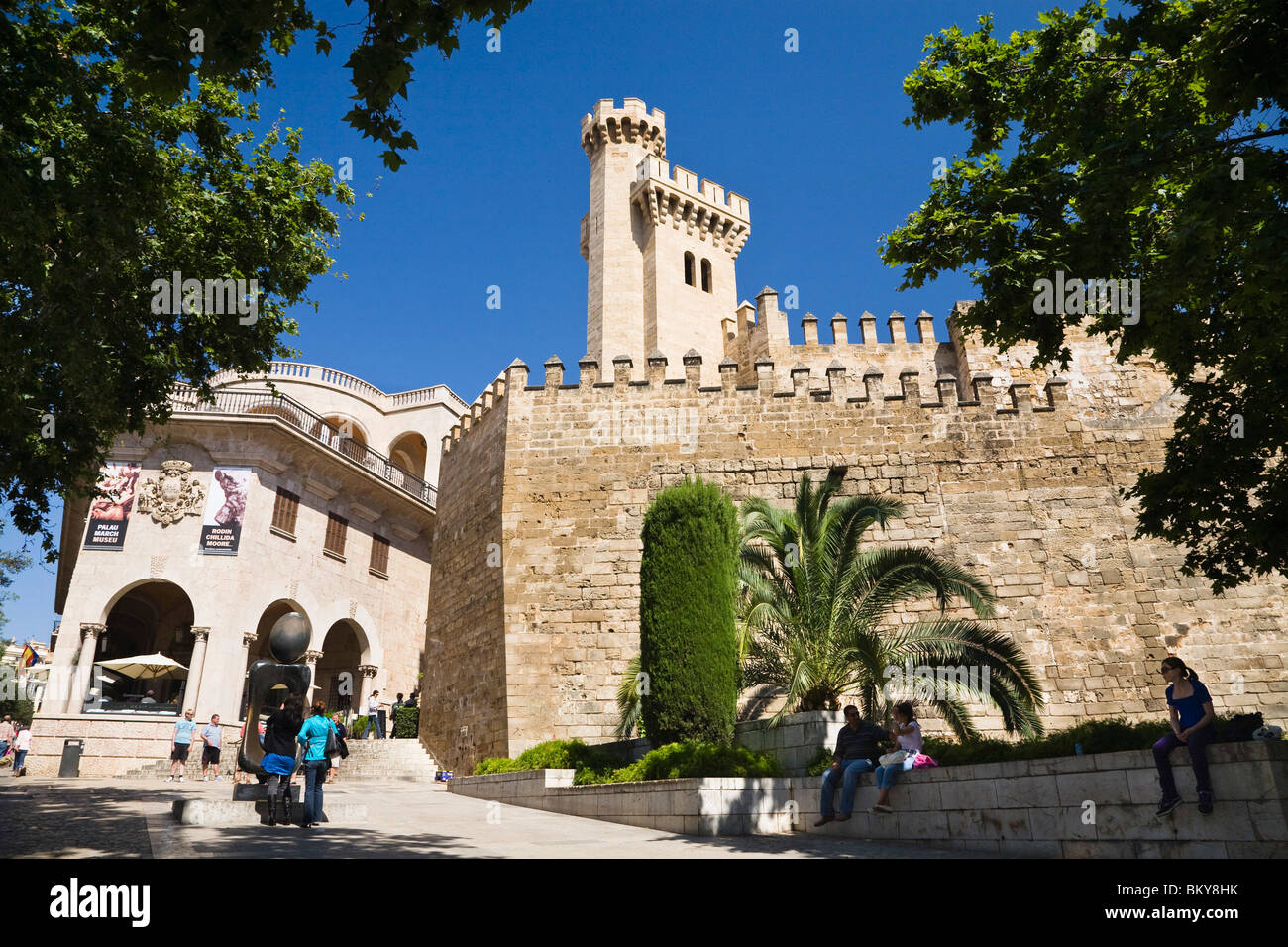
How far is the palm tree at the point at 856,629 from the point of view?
1159cm

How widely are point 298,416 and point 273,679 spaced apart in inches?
755

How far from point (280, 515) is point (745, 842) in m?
20.3

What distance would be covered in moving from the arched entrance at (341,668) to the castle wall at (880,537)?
8.65 m

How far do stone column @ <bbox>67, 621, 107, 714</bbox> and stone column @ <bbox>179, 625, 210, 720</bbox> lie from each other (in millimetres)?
2381

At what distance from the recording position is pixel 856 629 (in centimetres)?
1158

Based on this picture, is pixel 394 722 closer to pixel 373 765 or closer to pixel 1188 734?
pixel 373 765

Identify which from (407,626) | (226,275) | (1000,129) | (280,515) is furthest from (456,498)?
(1000,129)

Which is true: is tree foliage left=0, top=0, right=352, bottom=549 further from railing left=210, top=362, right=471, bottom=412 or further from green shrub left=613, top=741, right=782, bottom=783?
railing left=210, top=362, right=471, bottom=412

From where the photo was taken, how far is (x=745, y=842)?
29.1 feet

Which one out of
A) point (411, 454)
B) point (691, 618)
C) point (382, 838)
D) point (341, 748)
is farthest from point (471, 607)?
point (411, 454)

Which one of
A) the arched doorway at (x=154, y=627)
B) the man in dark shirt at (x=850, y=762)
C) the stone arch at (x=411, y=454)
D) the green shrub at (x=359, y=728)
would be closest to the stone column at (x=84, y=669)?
the arched doorway at (x=154, y=627)

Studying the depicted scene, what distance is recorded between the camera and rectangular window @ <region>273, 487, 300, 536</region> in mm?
24797
